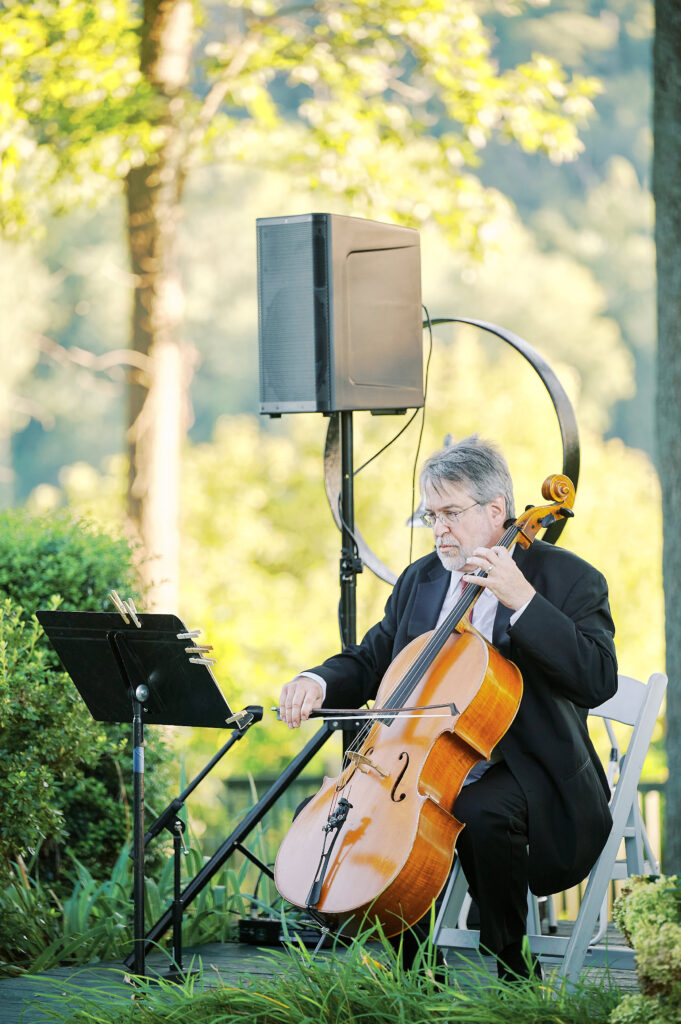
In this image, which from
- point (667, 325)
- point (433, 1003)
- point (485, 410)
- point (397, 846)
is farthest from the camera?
point (485, 410)

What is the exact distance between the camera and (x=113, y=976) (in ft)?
11.0

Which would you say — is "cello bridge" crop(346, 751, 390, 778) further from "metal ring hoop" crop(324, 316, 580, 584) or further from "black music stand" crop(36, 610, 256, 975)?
"metal ring hoop" crop(324, 316, 580, 584)

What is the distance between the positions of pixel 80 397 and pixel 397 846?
21619 mm

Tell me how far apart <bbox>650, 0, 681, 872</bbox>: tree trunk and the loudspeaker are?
877mm

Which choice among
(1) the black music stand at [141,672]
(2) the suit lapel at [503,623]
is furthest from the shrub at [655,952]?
(1) the black music stand at [141,672]

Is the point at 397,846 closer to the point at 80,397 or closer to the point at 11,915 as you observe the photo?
the point at 11,915

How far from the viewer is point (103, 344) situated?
22.7 meters

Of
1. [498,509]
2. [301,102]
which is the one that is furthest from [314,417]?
[498,509]

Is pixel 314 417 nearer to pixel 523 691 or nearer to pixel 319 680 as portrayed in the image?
pixel 319 680

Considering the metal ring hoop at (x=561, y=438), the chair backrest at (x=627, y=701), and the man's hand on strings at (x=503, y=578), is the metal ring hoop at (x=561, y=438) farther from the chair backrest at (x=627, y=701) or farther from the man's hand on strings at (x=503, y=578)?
the man's hand on strings at (x=503, y=578)

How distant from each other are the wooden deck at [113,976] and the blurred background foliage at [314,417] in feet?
4.97

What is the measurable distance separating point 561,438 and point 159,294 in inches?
189

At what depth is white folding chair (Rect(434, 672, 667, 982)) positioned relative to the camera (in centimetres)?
289

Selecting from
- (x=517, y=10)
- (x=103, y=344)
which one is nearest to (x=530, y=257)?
(x=103, y=344)
